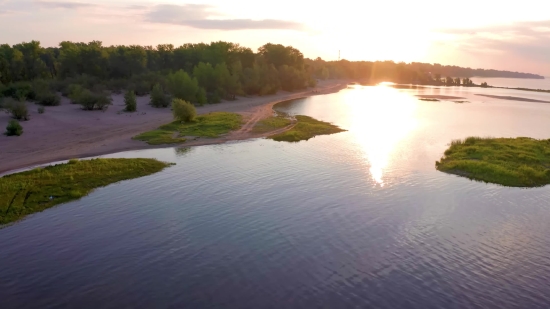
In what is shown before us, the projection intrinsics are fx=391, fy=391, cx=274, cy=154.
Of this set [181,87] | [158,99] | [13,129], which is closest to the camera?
[13,129]

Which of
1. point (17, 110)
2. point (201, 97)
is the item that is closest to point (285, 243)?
point (17, 110)

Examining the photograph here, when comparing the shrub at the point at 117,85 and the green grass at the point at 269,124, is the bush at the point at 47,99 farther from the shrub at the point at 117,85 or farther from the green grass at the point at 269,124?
the green grass at the point at 269,124

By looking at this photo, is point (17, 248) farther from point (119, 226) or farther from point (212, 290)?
point (212, 290)

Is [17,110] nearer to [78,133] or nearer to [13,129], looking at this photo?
[13,129]

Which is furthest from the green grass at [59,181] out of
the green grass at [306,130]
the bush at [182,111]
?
the bush at [182,111]

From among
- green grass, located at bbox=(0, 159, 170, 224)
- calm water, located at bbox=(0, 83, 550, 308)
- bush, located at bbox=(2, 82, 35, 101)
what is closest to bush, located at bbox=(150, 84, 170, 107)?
bush, located at bbox=(2, 82, 35, 101)

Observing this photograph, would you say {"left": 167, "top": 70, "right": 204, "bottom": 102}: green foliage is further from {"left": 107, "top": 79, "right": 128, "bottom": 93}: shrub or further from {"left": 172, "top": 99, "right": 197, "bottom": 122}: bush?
{"left": 172, "top": 99, "right": 197, "bottom": 122}: bush

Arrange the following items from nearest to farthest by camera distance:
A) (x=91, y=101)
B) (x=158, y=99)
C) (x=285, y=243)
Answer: (x=285, y=243)
(x=91, y=101)
(x=158, y=99)
